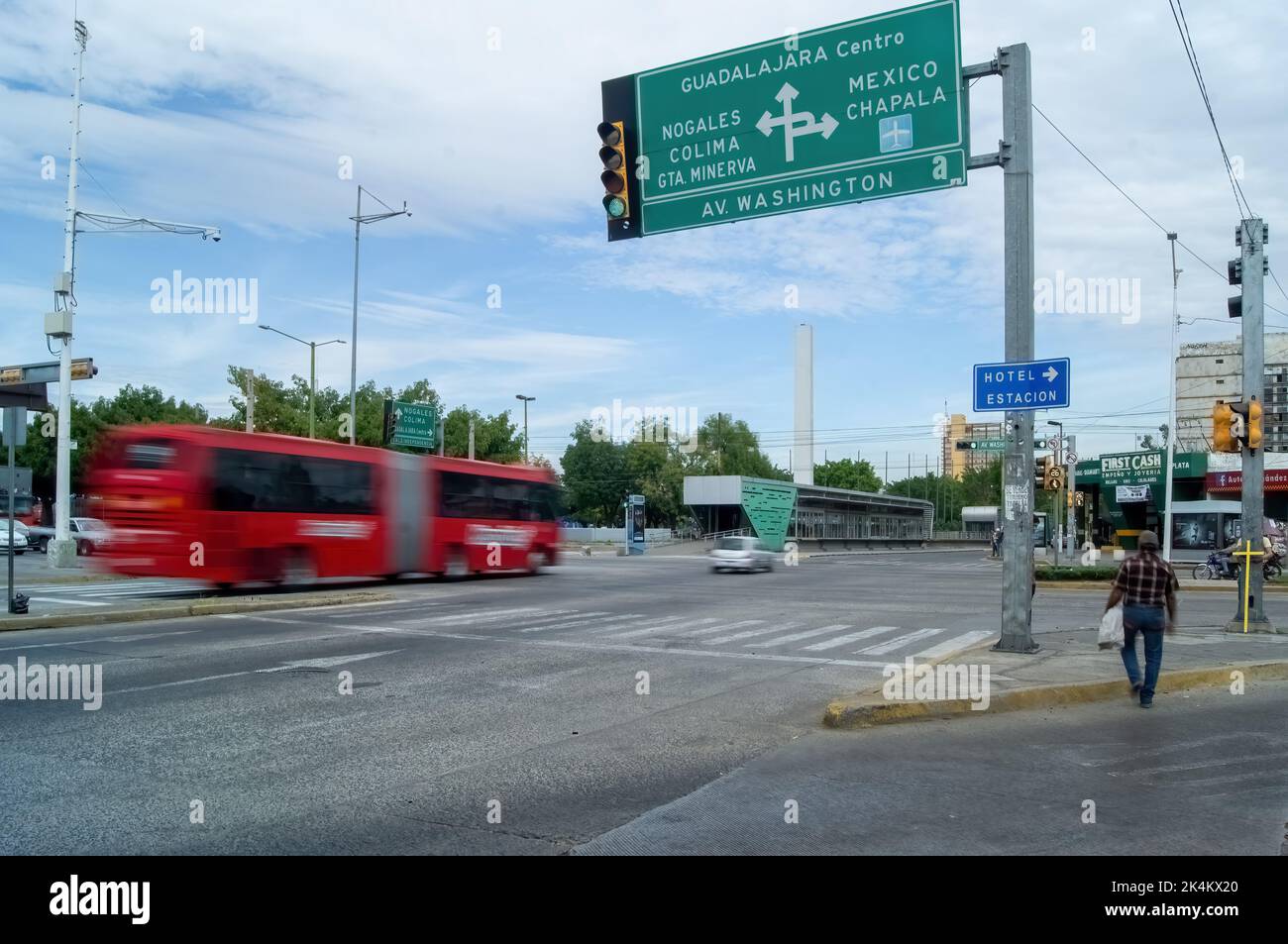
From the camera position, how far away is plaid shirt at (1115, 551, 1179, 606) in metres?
9.66

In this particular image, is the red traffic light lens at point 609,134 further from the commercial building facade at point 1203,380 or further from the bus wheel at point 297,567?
the commercial building facade at point 1203,380

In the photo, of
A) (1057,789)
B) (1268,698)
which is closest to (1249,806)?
(1057,789)

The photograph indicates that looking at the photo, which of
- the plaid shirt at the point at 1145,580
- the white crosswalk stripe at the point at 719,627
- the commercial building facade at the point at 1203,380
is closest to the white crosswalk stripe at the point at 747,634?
the white crosswalk stripe at the point at 719,627

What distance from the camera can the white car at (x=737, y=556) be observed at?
37.0m

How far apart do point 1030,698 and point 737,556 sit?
90.7 ft

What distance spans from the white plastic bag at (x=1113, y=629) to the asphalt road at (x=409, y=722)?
2538mm

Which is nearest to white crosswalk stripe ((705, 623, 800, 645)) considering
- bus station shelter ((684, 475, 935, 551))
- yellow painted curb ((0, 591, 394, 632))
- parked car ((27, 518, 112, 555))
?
yellow painted curb ((0, 591, 394, 632))

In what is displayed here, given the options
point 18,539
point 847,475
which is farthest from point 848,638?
point 847,475

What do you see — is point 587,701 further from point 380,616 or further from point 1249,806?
point 380,616

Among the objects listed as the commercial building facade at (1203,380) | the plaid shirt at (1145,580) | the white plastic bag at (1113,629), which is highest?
the commercial building facade at (1203,380)

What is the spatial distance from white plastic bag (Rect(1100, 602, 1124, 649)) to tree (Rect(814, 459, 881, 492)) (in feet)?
394

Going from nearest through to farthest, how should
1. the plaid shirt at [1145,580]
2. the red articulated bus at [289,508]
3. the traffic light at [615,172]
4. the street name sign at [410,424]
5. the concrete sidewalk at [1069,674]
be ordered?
1. the concrete sidewalk at [1069,674]
2. the plaid shirt at [1145,580]
3. the traffic light at [615,172]
4. the red articulated bus at [289,508]
5. the street name sign at [410,424]

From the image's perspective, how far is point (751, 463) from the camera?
106000 millimetres
